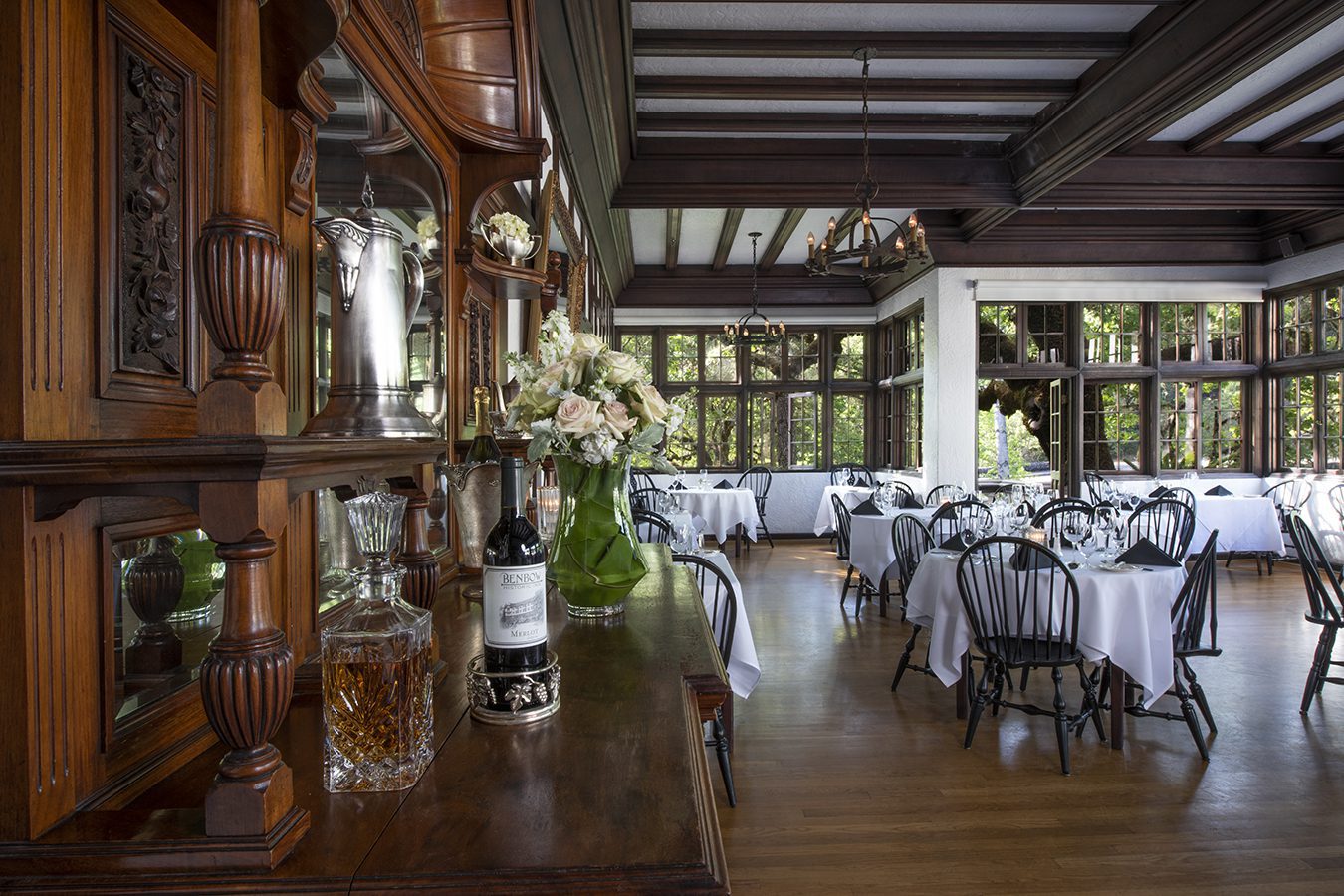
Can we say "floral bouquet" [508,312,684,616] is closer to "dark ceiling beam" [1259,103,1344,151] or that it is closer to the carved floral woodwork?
the carved floral woodwork

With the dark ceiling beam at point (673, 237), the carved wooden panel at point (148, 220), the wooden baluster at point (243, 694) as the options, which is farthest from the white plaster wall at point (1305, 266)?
the wooden baluster at point (243, 694)

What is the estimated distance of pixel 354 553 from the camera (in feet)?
4.78

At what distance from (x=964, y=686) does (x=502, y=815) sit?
3.60 m

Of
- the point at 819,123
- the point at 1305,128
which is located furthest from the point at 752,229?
the point at 1305,128

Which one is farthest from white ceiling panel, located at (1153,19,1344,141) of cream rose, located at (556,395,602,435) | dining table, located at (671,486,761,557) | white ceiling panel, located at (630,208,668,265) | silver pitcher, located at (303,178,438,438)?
silver pitcher, located at (303,178,438,438)

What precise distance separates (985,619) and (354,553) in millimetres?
3099

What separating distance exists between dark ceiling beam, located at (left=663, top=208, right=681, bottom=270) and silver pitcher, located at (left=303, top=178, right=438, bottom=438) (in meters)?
6.44

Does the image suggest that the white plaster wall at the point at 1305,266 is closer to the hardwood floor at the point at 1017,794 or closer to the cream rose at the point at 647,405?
the hardwood floor at the point at 1017,794

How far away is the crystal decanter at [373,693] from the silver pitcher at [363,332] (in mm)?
417

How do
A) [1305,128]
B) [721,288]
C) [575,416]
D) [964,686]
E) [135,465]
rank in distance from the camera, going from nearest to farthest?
[135,465] < [575,416] < [964,686] < [1305,128] < [721,288]

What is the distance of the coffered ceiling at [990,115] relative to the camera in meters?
4.48

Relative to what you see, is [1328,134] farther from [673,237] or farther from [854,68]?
[673,237]

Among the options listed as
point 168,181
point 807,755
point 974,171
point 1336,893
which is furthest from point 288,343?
point 974,171

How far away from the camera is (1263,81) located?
5348mm
